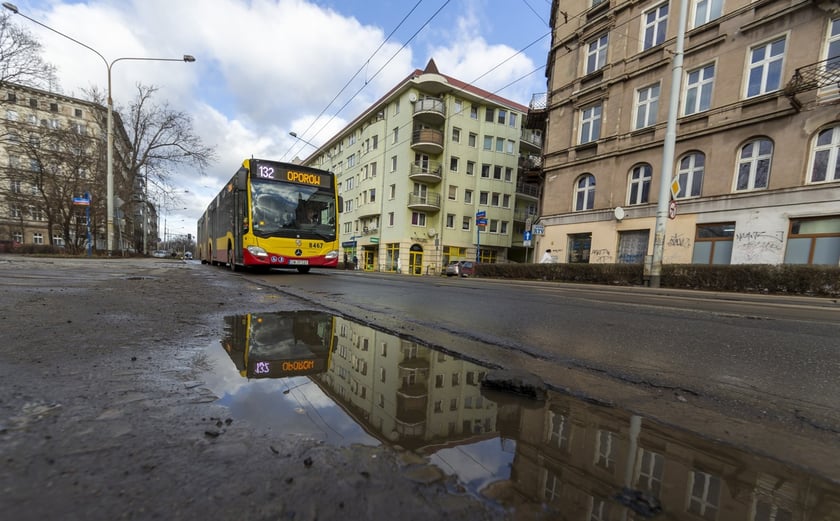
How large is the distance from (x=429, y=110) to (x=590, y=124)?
1385cm

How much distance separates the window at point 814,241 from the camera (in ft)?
37.5

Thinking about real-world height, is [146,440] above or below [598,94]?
below

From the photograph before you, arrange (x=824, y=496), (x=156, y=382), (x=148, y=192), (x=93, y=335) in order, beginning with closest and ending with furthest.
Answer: (x=824, y=496), (x=156, y=382), (x=93, y=335), (x=148, y=192)

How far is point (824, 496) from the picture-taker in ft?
3.32

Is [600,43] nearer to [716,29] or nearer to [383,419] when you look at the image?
[716,29]

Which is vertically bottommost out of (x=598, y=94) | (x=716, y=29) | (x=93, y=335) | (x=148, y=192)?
(x=93, y=335)


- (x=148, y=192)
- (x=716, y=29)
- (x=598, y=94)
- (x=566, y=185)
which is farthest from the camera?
(x=148, y=192)

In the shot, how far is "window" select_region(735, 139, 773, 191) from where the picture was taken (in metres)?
13.0

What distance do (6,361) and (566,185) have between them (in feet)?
69.7

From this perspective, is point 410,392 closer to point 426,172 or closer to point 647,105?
point 647,105

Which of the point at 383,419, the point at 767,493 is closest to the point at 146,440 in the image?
the point at 383,419

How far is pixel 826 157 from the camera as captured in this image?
11688 millimetres

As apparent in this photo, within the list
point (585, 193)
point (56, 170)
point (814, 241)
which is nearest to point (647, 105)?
point (585, 193)

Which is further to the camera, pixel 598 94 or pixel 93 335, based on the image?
pixel 598 94
